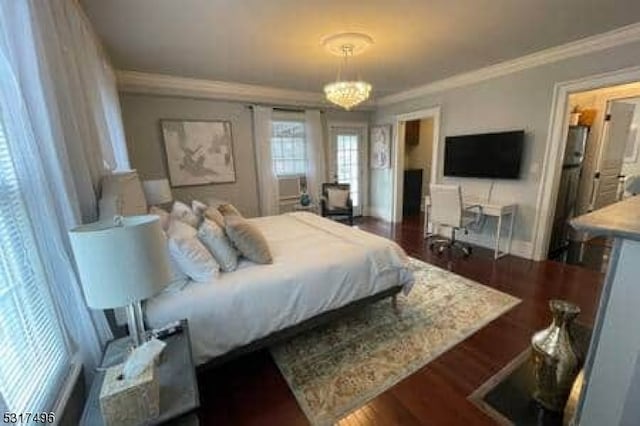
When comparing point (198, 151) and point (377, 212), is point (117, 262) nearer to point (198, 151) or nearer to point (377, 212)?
point (198, 151)

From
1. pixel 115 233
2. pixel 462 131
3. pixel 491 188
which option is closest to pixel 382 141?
pixel 462 131

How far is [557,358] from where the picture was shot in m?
1.44

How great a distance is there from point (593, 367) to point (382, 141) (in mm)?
5228

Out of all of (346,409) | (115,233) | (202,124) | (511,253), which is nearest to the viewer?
(115,233)

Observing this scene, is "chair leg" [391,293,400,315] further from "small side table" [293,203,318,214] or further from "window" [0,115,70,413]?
"small side table" [293,203,318,214]

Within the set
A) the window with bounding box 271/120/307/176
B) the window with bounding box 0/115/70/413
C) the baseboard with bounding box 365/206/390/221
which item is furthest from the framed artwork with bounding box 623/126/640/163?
the window with bounding box 0/115/70/413

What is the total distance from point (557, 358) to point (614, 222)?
36.4 inches

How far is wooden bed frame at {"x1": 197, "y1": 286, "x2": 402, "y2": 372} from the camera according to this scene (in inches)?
68.1

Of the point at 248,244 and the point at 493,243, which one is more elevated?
the point at 248,244

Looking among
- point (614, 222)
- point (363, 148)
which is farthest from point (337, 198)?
point (614, 222)

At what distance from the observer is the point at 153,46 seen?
2814 millimetres

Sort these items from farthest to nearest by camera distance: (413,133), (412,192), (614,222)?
1. (413,133)
2. (412,192)
3. (614,222)

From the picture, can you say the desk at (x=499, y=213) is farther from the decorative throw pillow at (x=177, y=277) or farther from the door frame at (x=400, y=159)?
the decorative throw pillow at (x=177, y=277)

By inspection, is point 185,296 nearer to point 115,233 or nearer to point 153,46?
point 115,233
